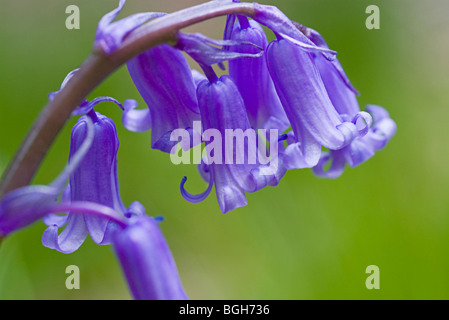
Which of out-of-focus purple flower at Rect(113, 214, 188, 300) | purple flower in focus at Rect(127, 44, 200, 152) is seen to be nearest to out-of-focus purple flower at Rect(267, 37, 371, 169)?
purple flower in focus at Rect(127, 44, 200, 152)

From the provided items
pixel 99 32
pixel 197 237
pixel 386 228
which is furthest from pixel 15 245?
pixel 99 32

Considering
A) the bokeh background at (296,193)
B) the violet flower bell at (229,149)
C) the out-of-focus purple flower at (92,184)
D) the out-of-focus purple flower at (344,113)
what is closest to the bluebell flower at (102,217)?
the out-of-focus purple flower at (92,184)

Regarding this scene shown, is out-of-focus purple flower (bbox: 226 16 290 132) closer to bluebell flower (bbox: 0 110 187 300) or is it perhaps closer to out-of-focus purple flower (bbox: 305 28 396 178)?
out-of-focus purple flower (bbox: 305 28 396 178)

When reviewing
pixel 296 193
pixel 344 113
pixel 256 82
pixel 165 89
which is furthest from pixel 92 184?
pixel 296 193

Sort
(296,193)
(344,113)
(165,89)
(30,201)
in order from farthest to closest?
1. (296,193)
2. (344,113)
3. (165,89)
4. (30,201)

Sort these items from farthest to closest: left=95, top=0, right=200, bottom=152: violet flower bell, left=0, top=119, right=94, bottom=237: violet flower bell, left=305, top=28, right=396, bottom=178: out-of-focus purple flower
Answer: left=305, top=28, right=396, bottom=178: out-of-focus purple flower
left=95, top=0, right=200, bottom=152: violet flower bell
left=0, top=119, right=94, bottom=237: violet flower bell

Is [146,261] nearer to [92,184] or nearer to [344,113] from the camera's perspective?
[92,184]
